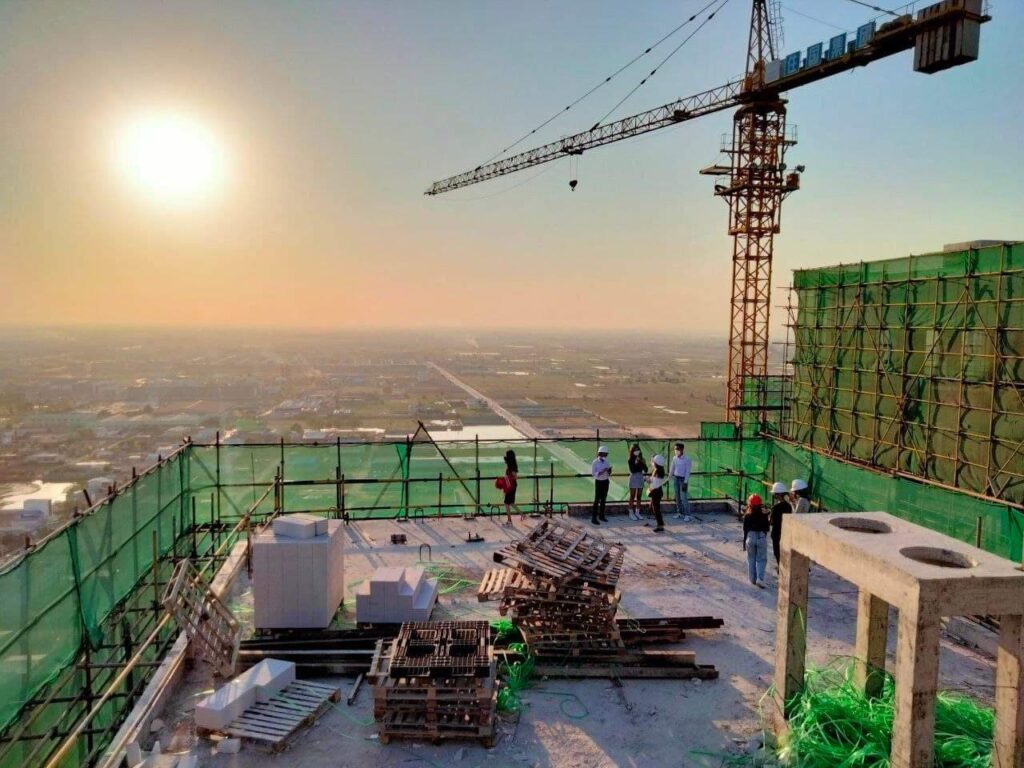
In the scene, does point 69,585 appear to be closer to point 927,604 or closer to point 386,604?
point 386,604

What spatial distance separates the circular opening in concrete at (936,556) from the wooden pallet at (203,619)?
7152mm

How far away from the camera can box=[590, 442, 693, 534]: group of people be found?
46.9ft

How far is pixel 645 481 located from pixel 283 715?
9.88m

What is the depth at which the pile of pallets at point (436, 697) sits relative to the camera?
22.1 feet

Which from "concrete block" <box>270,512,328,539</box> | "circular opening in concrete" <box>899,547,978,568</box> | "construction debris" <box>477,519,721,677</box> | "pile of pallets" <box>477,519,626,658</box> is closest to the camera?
"circular opening in concrete" <box>899,547,978,568</box>

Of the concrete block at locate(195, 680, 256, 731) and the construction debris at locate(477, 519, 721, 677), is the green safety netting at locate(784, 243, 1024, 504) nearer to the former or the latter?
the construction debris at locate(477, 519, 721, 677)

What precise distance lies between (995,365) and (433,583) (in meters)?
10.2

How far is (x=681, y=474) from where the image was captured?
14.7m

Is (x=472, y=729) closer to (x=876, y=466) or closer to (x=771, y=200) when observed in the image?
(x=876, y=466)

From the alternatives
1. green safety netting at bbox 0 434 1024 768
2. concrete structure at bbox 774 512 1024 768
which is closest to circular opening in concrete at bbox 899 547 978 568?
concrete structure at bbox 774 512 1024 768

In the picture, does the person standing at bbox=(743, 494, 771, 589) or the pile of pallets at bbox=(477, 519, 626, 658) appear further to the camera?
the person standing at bbox=(743, 494, 771, 589)

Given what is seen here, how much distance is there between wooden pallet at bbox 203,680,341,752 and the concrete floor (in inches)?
4.1

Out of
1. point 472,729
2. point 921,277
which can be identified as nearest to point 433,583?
point 472,729

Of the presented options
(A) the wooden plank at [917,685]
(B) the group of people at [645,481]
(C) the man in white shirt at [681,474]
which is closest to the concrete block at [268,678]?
(A) the wooden plank at [917,685]
